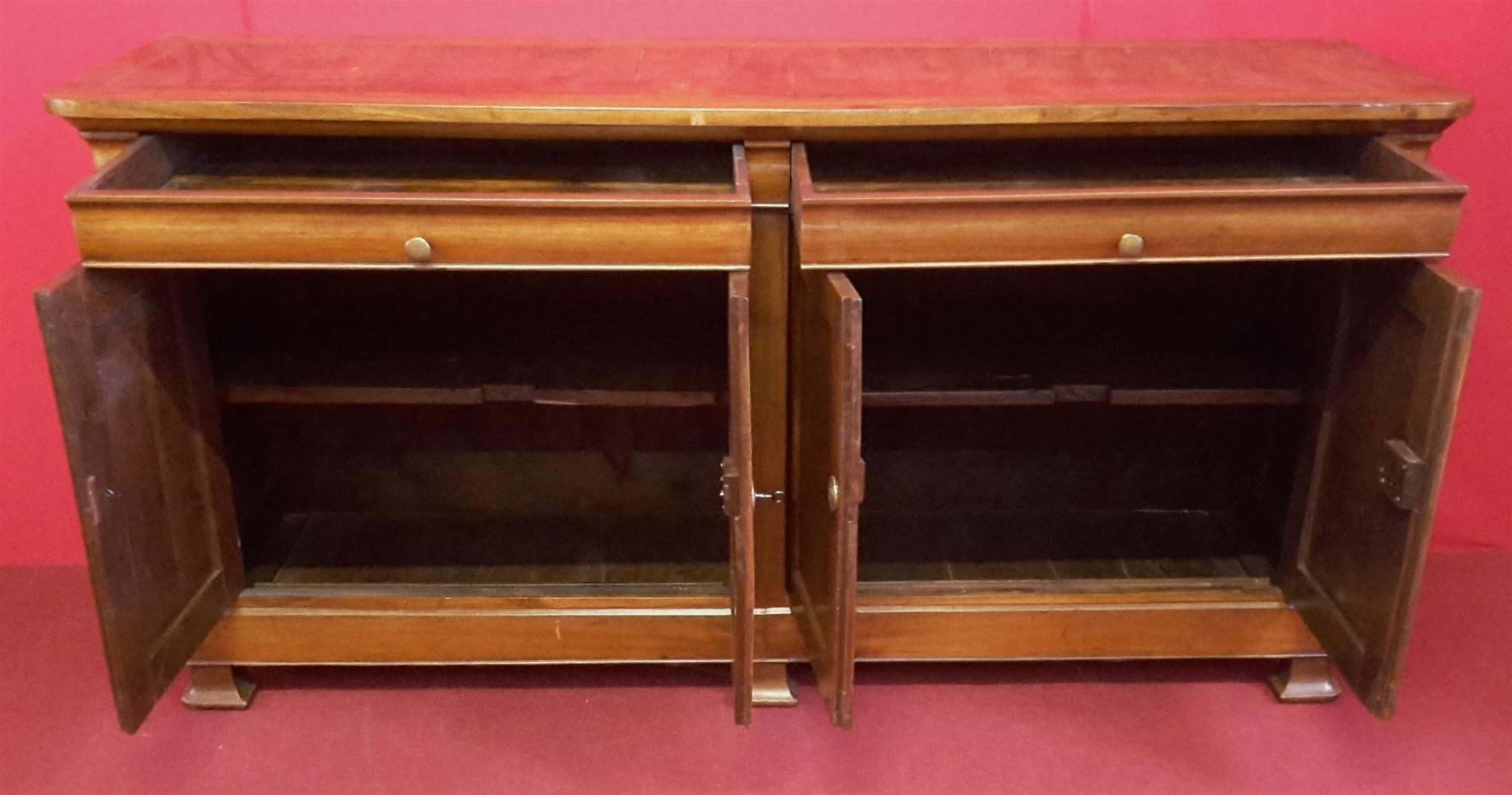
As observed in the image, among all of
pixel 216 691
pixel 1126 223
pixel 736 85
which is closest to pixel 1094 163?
pixel 1126 223

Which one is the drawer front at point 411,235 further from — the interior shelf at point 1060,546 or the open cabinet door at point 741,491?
the interior shelf at point 1060,546

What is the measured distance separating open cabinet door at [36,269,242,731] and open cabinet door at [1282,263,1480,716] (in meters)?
1.54

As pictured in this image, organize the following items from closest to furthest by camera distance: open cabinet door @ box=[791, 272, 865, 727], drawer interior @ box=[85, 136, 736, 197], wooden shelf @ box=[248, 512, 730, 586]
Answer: open cabinet door @ box=[791, 272, 865, 727], drawer interior @ box=[85, 136, 736, 197], wooden shelf @ box=[248, 512, 730, 586]

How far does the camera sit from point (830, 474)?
57.1 inches

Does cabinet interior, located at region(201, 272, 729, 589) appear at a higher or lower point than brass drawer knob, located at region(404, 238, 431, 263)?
lower

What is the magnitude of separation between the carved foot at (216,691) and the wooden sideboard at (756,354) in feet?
0.04

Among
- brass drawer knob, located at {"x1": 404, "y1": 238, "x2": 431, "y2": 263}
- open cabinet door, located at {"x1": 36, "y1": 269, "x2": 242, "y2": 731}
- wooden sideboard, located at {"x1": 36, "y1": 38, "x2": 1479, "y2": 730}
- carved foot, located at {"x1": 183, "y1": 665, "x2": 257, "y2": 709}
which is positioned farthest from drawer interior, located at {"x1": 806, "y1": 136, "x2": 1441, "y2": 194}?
carved foot, located at {"x1": 183, "y1": 665, "x2": 257, "y2": 709}

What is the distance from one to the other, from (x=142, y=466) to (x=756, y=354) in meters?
0.79

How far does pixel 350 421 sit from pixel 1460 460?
1.95m

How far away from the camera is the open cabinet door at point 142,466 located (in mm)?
1399

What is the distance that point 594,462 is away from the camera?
2.12 metres

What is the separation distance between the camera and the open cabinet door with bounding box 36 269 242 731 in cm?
140

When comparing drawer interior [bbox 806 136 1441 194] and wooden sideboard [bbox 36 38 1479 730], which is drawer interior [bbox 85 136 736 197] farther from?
drawer interior [bbox 806 136 1441 194]

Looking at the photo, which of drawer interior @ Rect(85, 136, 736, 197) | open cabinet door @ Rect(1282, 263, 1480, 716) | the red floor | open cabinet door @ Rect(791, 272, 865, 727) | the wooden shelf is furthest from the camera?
the wooden shelf
